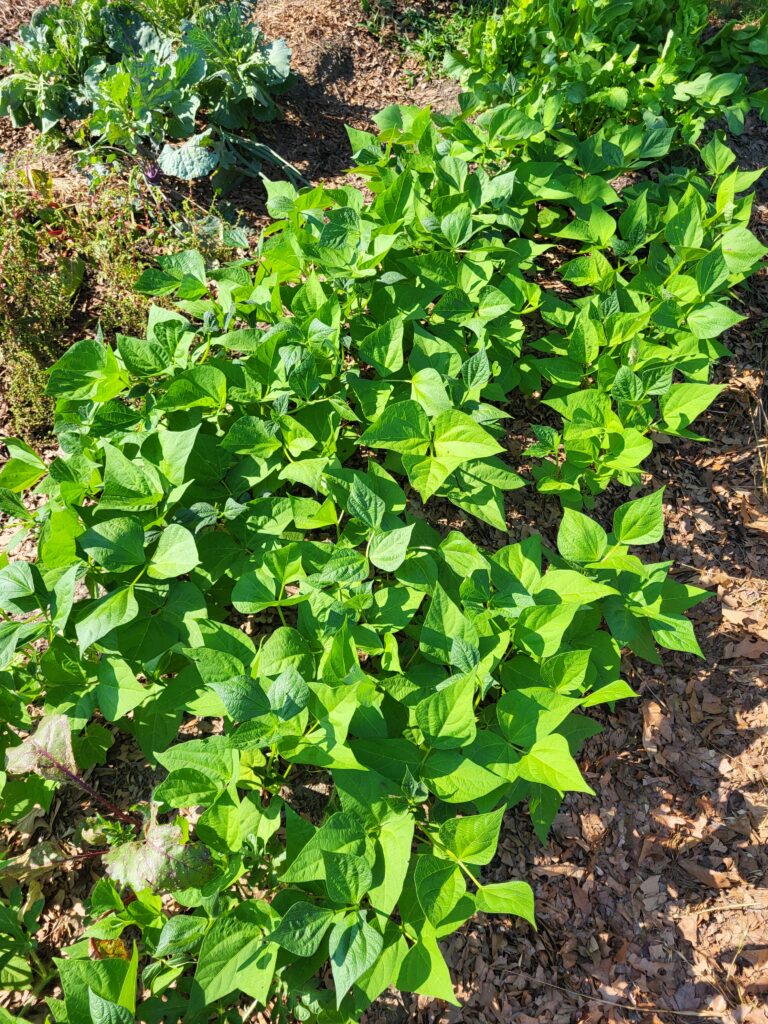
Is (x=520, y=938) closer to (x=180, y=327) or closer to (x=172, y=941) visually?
(x=172, y=941)

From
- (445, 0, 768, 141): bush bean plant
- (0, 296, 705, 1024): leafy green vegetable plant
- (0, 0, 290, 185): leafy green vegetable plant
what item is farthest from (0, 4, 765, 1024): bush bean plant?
(0, 0, 290, 185): leafy green vegetable plant

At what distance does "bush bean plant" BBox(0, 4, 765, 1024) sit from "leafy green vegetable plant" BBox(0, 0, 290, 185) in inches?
45.9

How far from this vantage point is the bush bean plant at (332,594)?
1.64m

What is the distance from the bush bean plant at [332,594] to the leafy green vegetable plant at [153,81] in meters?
1.16

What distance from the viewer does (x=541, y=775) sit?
5.73ft

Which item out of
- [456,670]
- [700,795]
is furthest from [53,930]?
[700,795]

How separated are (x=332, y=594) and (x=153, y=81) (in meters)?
3.03

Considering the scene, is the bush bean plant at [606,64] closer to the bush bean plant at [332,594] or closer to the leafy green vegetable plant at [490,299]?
the leafy green vegetable plant at [490,299]

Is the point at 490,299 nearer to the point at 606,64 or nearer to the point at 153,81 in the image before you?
the point at 606,64

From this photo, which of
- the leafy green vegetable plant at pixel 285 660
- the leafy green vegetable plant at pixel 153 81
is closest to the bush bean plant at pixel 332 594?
the leafy green vegetable plant at pixel 285 660

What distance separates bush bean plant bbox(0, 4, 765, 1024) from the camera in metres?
1.64

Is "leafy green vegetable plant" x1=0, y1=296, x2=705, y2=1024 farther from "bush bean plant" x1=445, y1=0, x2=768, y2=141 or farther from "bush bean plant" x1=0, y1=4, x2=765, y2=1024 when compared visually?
"bush bean plant" x1=445, y1=0, x2=768, y2=141

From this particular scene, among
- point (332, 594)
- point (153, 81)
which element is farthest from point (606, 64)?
point (332, 594)

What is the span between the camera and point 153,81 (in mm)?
3486
